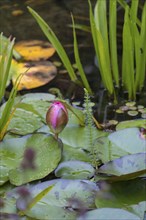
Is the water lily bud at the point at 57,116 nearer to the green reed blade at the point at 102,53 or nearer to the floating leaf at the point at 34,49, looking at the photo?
the green reed blade at the point at 102,53

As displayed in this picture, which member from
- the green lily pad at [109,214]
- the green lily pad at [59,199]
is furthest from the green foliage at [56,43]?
the green lily pad at [109,214]

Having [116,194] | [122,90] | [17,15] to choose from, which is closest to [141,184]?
[116,194]

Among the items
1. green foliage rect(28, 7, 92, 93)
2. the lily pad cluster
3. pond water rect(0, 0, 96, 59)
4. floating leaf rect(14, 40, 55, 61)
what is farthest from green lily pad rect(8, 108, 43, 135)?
pond water rect(0, 0, 96, 59)

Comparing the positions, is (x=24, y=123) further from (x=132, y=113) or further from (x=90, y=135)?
(x=132, y=113)

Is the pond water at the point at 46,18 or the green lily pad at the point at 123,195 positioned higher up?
the pond water at the point at 46,18

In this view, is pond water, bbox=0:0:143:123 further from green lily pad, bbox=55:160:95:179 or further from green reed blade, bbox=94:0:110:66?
green lily pad, bbox=55:160:95:179

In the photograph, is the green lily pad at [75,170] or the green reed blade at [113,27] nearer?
the green lily pad at [75,170]

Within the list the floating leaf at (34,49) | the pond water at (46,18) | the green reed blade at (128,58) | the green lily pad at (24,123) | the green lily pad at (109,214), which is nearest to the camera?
the green lily pad at (109,214)
